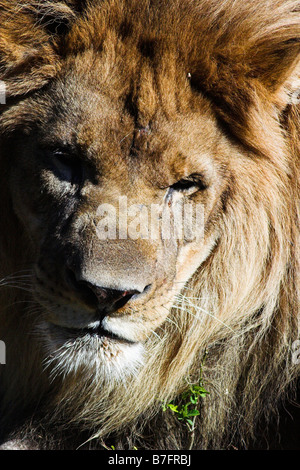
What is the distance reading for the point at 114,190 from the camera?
296 cm

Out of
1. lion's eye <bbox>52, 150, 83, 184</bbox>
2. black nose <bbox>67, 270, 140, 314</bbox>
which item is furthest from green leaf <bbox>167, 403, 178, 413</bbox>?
lion's eye <bbox>52, 150, 83, 184</bbox>

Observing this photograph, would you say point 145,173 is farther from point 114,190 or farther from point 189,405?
point 189,405

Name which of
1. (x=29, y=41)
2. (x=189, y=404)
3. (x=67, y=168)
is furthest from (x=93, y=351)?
(x=29, y=41)

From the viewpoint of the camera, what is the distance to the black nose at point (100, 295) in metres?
2.73

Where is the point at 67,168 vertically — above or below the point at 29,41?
below

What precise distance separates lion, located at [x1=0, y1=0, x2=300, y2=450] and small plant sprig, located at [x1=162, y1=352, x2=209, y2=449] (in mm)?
194

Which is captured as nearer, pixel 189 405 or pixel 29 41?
pixel 29 41

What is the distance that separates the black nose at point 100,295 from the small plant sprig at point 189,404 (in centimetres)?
98

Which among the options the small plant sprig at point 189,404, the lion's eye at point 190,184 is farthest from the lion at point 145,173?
the small plant sprig at point 189,404

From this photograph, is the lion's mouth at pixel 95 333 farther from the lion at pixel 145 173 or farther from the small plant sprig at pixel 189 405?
the small plant sprig at pixel 189 405

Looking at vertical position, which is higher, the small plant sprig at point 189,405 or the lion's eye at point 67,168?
the lion's eye at point 67,168

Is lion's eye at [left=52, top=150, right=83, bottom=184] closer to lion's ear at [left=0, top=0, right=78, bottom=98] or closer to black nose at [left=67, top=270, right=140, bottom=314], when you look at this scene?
lion's ear at [left=0, top=0, right=78, bottom=98]

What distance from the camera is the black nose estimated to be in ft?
8.96

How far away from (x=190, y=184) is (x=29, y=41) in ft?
3.15
